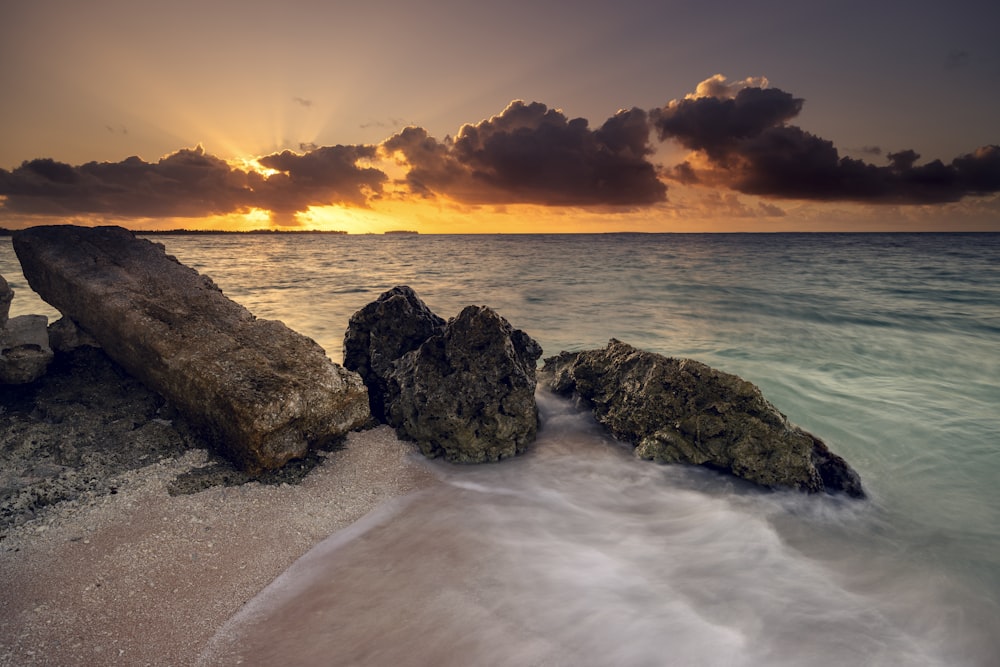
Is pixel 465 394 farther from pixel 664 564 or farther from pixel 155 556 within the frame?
pixel 155 556

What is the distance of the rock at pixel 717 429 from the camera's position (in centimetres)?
464

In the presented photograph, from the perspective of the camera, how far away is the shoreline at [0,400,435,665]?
2.67m

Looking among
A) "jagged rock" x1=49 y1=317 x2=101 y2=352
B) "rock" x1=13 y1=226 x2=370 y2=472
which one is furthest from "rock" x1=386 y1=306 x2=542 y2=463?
"jagged rock" x1=49 y1=317 x2=101 y2=352

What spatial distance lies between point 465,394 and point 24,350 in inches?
178

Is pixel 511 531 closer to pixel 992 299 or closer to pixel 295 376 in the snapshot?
pixel 295 376

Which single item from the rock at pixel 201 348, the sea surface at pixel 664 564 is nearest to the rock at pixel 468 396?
the sea surface at pixel 664 564

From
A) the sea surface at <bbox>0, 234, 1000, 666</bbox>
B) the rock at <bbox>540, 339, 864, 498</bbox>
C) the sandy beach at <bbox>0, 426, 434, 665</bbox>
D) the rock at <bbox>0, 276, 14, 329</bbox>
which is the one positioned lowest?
the sea surface at <bbox>0, 234, 1000, 666</bbox>

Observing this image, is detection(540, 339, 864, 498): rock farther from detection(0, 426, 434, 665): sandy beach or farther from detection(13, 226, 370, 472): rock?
detection(13, 226, 370, 472): rock

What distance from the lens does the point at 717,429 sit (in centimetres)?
478

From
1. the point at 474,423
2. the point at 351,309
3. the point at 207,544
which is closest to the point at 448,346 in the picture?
the point at 474,423

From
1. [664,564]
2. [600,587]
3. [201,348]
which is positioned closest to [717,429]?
[664,564]

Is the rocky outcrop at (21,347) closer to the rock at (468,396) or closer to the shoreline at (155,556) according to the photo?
the shoreline at (155,556)

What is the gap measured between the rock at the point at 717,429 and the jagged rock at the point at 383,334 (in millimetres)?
2407

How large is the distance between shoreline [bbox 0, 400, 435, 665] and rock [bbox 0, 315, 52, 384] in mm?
2154
